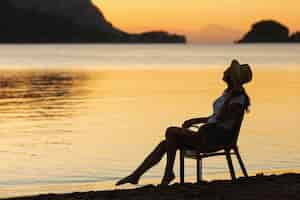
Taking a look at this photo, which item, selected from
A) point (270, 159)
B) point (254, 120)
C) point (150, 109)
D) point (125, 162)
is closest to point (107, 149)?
point (125, 162)

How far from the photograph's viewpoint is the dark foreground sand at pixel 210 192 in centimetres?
844

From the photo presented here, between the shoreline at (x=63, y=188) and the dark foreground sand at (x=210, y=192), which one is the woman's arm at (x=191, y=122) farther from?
the shoreline at (x=63, y=188)

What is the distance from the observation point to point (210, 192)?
8.67m

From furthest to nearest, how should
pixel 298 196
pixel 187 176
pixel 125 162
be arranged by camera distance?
pixel 125 162
pixel 187 176
pixel 298 196

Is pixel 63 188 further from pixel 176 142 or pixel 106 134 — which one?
pixel 106 134

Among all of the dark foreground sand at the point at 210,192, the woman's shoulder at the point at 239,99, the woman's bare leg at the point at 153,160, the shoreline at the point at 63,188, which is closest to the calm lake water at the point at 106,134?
the shoreline at the point at 63,188

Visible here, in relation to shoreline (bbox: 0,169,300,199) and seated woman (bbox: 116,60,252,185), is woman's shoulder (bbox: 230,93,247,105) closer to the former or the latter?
seated woman (bbox: 116,60,252,185)

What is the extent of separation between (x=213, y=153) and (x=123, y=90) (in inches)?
1114

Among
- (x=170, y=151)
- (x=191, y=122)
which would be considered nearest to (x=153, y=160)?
(x=170, y=151)

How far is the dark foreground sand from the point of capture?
332 inches

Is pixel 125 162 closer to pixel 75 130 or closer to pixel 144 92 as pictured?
pixel 75 130

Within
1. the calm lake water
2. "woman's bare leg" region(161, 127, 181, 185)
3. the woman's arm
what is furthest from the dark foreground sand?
the calm lake water

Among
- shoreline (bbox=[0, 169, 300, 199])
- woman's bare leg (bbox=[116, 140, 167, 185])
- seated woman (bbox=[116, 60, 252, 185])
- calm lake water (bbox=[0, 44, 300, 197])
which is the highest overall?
seated woman (bbox=[116, 60, 252, 185])

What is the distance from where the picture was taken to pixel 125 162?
47.7 ft
